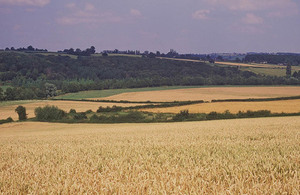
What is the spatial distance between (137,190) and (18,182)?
2.40 meters

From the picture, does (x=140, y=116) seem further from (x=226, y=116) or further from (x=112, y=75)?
(x=112, y=75)

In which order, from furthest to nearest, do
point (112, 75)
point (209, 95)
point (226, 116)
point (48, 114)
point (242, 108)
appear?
point (112, 75), point (209, 95), point (242, 108), point (48, 114), point (226, 116)

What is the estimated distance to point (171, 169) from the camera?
5.98 metres

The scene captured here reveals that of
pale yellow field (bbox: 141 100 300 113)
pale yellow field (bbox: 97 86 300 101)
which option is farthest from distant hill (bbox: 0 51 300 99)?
pale yellow field (bbox: 141 100 300 113)

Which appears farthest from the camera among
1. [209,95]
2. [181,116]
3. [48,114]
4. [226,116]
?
[209,95]

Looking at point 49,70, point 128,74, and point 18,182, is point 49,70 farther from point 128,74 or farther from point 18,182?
point 18,182

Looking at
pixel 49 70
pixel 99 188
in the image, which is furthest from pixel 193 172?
pixel 49 70

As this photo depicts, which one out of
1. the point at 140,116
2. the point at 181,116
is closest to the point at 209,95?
the point at 181,116

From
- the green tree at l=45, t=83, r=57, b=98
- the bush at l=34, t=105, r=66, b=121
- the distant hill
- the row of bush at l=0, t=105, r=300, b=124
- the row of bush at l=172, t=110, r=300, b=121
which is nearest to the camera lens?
the row of bush at l=172, t=110, r=300, b=121

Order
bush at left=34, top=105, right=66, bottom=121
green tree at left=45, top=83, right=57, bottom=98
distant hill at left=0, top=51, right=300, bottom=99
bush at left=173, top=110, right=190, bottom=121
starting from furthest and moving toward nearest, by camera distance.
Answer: distant hill at left=0, top=51, right=300, bottom=99 → green tree at left=45, top=83, right=57, bottom=98 → bush at left=34, top=105, right=66, bottom=121 → bush at left=173, top=110, right=190, bottom=121

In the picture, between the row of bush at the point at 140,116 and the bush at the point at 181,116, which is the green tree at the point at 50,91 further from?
the bush at the point at 181,116

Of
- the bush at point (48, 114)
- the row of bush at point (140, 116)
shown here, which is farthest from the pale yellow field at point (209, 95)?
the bush at point (48, 114)

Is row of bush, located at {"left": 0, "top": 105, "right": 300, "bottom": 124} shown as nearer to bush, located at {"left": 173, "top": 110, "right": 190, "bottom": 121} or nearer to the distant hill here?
bush, located at {"left": 173, "top": 110, "right": 190, "bottom": 121}

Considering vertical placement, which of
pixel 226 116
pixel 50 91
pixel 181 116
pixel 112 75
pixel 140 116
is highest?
pixel 112 75
